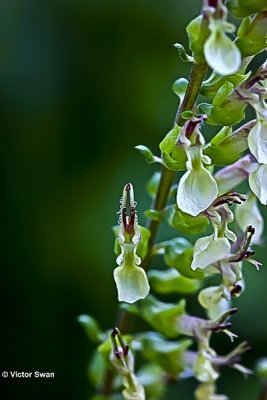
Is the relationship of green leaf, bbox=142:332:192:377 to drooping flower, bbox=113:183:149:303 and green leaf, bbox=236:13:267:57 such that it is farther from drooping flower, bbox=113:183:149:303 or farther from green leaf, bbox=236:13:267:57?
green leaf, bbox=236:13:267:57

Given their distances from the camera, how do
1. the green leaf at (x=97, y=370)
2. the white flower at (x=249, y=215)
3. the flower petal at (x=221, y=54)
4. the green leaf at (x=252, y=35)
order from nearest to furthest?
1. the flower petal at (x=221, y=54)
2. the green leaf at (x=252, y=35)
3. the white flower at (x=249, y=215)
4. the green leaf at (x=97, y=370)

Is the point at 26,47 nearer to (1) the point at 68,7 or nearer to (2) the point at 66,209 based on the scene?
(1) the point at 68,7

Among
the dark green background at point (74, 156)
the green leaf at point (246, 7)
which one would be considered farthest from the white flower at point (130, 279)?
the dark green background at point (74, 156)

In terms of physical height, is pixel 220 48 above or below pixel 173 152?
above

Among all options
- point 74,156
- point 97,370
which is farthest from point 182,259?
point 74,156

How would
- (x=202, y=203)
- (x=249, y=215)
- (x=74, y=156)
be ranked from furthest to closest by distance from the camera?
(x=74, y=156), (x=249, y=215), (x=202, y=203)

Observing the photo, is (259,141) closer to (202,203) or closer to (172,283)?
(202,203)

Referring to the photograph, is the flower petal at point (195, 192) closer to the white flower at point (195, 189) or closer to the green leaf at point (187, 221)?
the white flower at point (195, 189)
